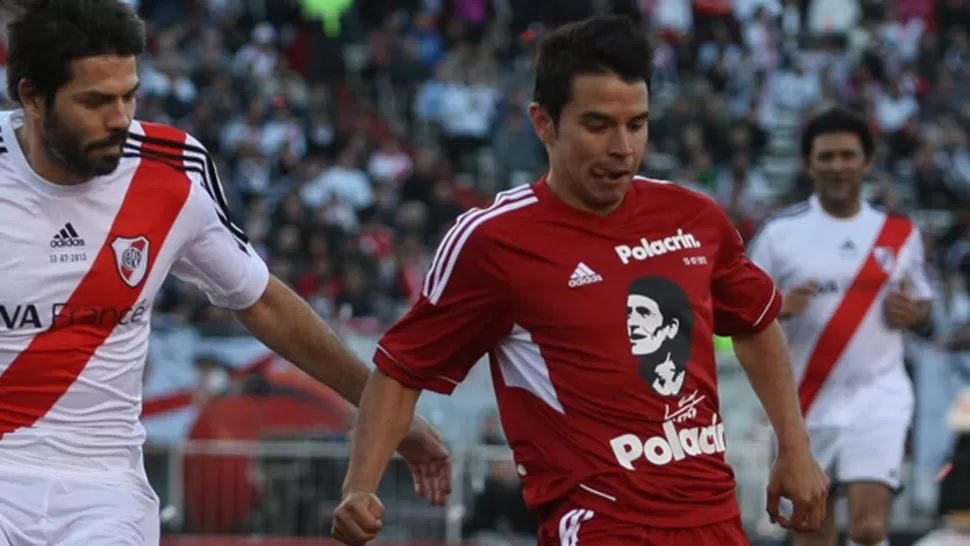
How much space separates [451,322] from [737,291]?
947 millimetres

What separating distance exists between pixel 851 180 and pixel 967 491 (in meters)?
6.31

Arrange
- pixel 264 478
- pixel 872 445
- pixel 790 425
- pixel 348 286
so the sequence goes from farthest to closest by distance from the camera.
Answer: pixel 348 286
pixel 264 478
pixel 872 445
pixel 790 425

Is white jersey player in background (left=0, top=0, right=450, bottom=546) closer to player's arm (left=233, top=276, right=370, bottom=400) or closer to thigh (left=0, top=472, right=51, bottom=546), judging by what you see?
thigh (left=0, top=472, right=51, bottom=546)

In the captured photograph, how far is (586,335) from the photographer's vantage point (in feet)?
17.8

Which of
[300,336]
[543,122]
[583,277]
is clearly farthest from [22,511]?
[543,122]

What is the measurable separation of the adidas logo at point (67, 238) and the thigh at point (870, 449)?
16.3 feet

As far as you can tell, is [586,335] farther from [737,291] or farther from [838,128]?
[838,128]

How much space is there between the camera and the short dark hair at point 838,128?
943cm

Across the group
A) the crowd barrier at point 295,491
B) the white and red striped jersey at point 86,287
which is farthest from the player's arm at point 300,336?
the crowd barrier at point 295,491

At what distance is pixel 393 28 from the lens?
25734 mm

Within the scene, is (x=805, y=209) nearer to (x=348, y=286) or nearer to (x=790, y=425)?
(x=790, y=425)

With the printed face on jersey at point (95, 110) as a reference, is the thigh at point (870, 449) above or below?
below

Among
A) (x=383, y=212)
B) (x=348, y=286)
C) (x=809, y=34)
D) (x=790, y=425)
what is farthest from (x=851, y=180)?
(x=809, y=34)
